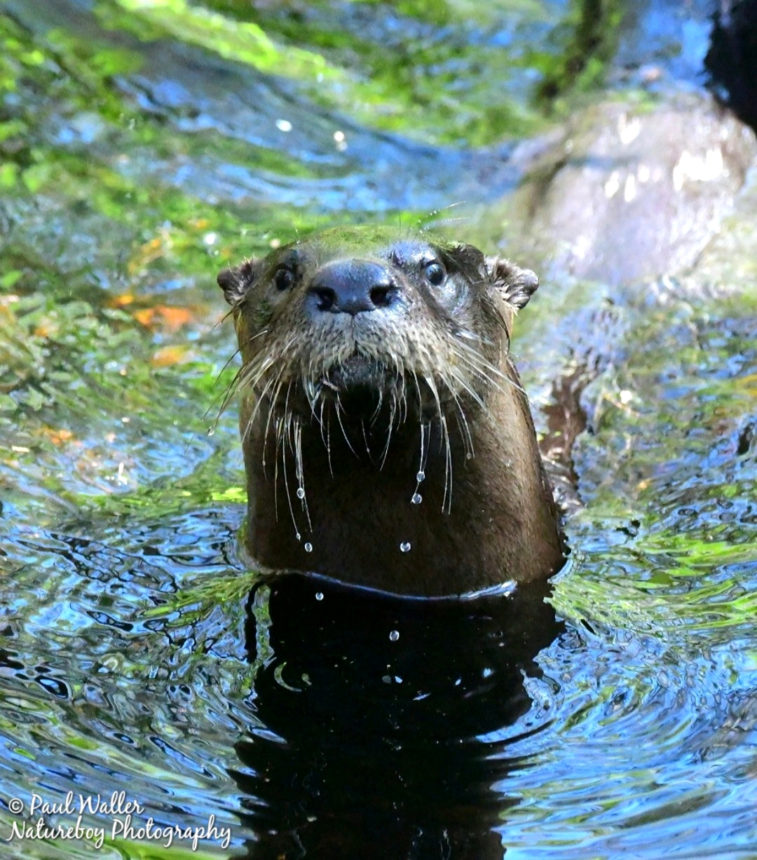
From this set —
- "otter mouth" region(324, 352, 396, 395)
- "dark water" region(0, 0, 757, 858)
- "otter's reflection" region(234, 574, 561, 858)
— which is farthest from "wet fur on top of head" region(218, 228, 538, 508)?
"dark water" region(0, 0, 757, 858)

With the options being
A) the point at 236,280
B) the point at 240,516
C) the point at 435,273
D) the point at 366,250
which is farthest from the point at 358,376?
the point at 240,516

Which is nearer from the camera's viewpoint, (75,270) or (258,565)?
(258,565)

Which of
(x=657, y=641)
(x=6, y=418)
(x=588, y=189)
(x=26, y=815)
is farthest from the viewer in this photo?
(x=588, y=189)

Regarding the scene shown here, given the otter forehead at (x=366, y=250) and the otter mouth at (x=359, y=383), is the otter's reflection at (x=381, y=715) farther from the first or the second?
the otter forehead at (x=366, y=250)

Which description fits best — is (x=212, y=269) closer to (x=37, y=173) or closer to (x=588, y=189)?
(x=37, y=173)

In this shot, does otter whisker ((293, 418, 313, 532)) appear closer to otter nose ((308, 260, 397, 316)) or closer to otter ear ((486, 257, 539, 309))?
otter nose ((308, 260, 397, 316))

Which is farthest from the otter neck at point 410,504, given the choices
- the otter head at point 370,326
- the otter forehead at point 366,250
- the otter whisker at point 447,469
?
the otter forehead at point 366,250

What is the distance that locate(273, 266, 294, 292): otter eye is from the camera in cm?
398

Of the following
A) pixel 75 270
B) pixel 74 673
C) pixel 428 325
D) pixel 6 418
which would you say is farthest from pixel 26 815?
pixel 75 270

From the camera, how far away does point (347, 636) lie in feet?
13.2

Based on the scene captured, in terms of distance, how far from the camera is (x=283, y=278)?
400 cm

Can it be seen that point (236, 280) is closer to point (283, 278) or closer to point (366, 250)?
point (283, 278)

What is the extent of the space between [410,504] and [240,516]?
0.97 meters

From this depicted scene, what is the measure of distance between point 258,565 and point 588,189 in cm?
298
